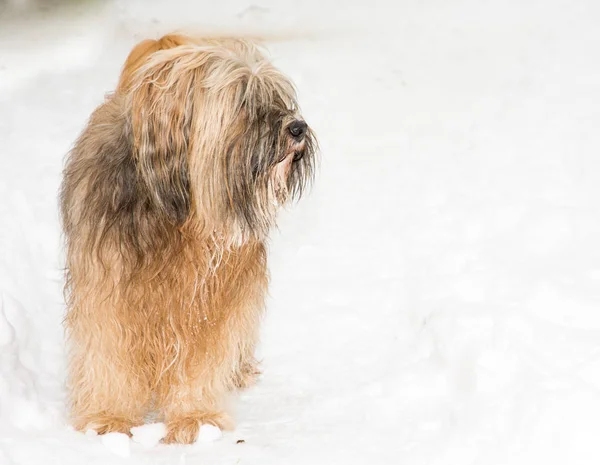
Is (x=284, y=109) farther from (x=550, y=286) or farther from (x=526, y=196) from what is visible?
(x=526, y=196)

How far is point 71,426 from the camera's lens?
454 cm

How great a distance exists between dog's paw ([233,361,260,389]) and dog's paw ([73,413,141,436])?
2.57ft

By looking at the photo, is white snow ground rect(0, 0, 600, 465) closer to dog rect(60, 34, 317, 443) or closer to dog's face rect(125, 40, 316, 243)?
dog rect(60, 34, 317, 443)

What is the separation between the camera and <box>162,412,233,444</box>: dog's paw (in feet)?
14.9

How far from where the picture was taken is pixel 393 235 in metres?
6.54

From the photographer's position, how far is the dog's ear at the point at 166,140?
3.95 m

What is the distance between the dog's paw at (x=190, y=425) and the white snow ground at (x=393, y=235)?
0.11 m

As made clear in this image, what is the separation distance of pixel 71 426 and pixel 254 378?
45.3 inches

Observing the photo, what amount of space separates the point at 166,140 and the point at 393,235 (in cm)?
289

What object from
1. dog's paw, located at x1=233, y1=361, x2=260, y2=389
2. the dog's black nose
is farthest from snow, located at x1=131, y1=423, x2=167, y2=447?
the dog's black nose

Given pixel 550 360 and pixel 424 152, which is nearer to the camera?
pixel 550 360

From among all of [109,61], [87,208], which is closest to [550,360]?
[87,208]

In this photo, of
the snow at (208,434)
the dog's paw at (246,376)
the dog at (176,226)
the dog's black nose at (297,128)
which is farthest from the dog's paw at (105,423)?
the dog's black nose at (297,128)

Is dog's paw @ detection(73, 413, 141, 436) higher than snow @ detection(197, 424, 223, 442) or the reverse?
higher
